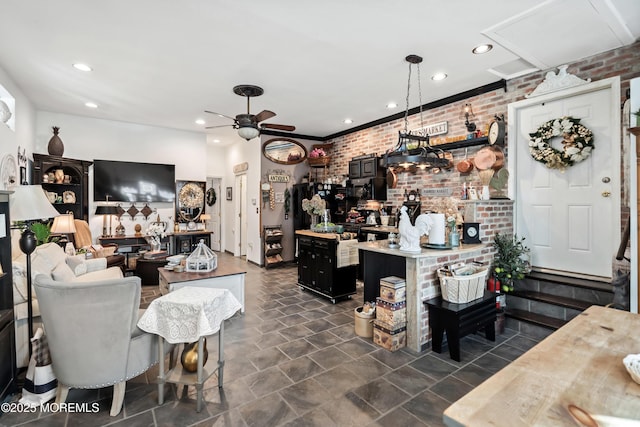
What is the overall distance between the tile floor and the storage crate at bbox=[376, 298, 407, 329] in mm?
276

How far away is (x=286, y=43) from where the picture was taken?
3092 mm

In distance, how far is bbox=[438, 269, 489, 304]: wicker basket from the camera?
2846 millimetres

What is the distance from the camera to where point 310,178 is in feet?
23.8

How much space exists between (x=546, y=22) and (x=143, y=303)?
5.52 meters

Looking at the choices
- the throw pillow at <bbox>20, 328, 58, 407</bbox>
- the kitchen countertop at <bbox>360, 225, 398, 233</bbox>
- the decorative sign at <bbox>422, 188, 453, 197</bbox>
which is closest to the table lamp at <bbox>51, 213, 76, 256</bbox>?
the throw pillow at <bbox>20, 328, 58, 407</bbox>

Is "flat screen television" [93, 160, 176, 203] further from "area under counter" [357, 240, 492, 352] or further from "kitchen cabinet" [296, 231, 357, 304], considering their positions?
"area under counter" [357, 240, 492, 352]

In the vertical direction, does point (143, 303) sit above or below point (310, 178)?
below

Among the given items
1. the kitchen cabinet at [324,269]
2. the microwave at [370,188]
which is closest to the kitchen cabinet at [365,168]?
the microwave at [370,188]

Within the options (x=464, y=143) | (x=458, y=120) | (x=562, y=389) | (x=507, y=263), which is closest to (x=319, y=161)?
(x=458, y=120)

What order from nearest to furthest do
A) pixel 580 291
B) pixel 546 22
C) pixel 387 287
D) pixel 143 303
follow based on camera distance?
pixel 546 22 → pixel 387 287 → pixel 580 291 → pixel 143 303

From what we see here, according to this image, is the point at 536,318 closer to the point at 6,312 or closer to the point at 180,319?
the point at 180,319

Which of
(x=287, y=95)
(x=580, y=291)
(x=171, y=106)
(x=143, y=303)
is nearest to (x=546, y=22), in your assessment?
(x=580, y=291)

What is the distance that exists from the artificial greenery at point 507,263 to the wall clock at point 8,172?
573 centimetres

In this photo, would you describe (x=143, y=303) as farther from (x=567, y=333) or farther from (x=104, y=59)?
(x=567, y=333)
